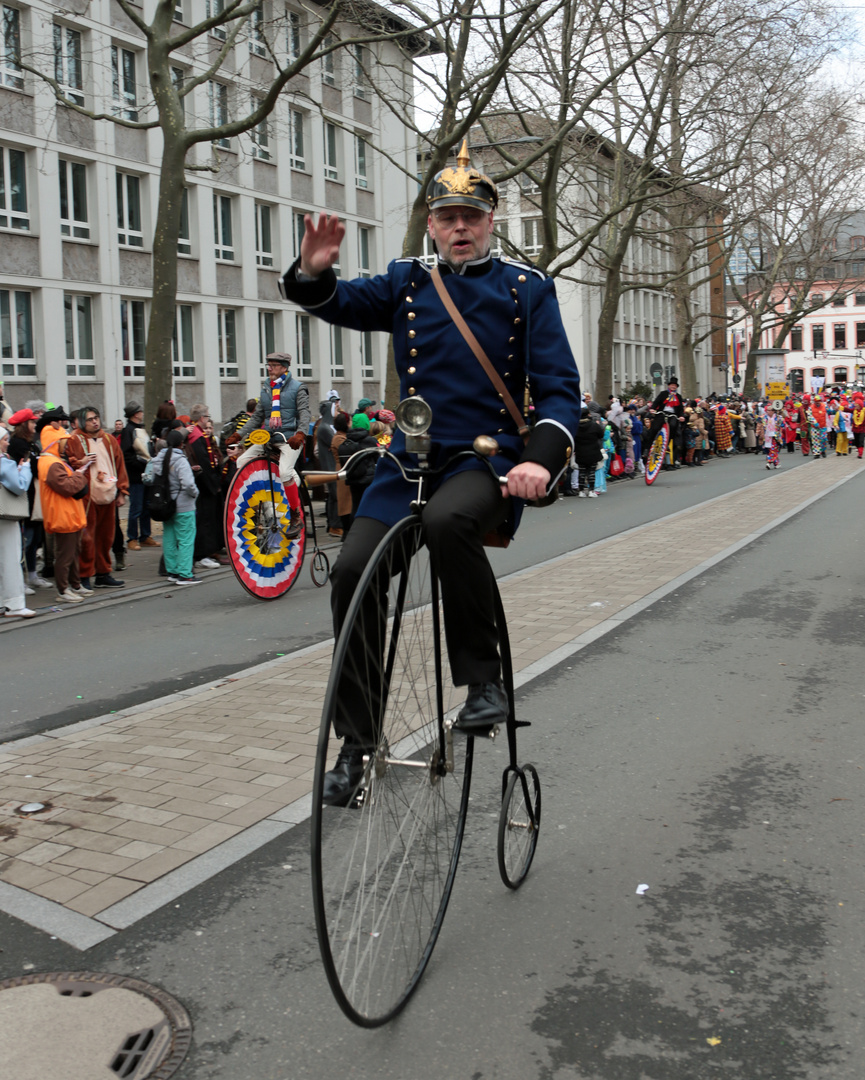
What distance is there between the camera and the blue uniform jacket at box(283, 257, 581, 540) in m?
3.79

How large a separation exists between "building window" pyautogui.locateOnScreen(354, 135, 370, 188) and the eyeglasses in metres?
41.0

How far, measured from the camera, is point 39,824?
4.88 m

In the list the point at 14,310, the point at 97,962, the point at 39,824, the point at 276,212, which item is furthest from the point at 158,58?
the point at 276,212

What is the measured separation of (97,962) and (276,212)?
37611 mm

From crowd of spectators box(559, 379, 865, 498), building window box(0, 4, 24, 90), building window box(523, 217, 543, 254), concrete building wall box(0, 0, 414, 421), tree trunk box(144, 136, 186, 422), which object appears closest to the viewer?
tree trunk box(144, 136, 186, 422)

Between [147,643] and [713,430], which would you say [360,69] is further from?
[713,430]

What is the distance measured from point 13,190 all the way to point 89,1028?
2983 centimetres

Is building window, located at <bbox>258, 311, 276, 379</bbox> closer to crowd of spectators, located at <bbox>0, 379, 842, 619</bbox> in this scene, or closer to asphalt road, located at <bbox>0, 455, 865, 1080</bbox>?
crowd of spectators, located at <bbox>0, 379, 842, 619</bbox>

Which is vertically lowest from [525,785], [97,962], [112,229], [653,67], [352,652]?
[97,962]

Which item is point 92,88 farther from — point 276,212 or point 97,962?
point 97,962

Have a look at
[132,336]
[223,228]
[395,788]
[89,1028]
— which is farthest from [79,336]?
Answer: [89,1028]

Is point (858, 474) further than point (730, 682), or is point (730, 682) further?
point (858, 474)

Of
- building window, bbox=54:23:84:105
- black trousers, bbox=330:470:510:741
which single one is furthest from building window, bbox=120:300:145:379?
black trousers, bbox=330:470:510:741

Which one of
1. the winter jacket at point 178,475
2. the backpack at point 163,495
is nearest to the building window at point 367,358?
the winter jacket at point 178,475
